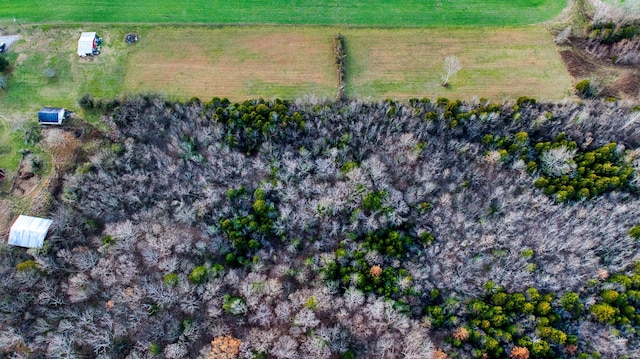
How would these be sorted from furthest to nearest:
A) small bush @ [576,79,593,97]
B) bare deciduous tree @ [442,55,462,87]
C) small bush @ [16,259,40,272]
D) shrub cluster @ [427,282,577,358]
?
1. bare deciduous tree @ [442,55,462,87]
2. small bush @ [576,79,593,97]
3. small bush @ [16,259,40,272]
4. shrub cluster @ [427,282,577,358]

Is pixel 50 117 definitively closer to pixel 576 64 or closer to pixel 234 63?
pixel 234 63

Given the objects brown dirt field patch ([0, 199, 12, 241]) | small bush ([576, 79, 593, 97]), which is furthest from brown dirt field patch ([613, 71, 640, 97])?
brown dirt field patch ([0, 199, 12, 241])

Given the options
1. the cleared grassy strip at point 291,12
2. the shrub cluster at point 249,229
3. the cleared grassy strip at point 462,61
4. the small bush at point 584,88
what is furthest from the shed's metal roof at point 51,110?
the small bush at point 584,88

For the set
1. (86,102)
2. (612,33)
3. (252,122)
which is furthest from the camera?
(612,33)

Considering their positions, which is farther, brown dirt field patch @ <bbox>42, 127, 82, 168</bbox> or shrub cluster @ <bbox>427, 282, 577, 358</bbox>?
brown dirt field patch @ <bbox>42, 127, 82, 168</bbox>

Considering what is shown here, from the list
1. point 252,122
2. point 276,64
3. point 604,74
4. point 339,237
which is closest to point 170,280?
point 339,237

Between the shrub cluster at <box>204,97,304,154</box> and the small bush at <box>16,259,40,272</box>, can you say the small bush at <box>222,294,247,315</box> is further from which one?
the small bush at <box>16,259,40,272</box>
